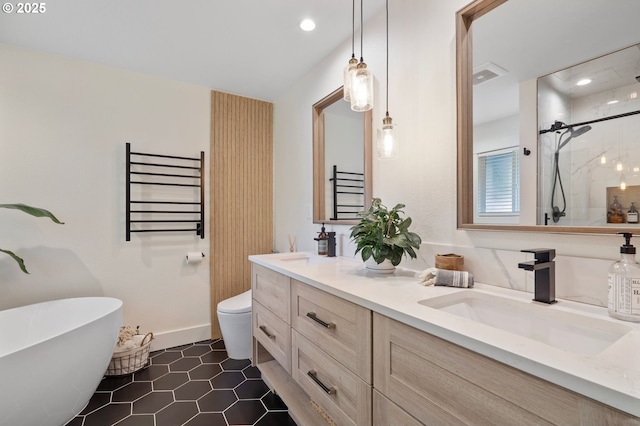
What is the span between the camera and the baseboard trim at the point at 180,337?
259 centimetres

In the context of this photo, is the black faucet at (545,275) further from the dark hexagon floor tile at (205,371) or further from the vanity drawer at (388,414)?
the dark hexagon floor tile at (205,371)

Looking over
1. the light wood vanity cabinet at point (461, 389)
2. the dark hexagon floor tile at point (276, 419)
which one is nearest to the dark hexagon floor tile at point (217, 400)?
the dark hexagon floor tile at point (276, 419)

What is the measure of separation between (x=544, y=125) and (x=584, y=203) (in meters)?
0.31

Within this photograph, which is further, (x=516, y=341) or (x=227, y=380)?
(x=227, y=380)

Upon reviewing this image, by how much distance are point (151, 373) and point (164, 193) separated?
56.9 inches

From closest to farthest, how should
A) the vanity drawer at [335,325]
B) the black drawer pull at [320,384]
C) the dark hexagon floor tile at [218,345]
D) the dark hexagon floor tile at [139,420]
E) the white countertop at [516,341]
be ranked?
the white countertop at [516,341] < the vanity drawer at [335,325] < the black drawer pull at [320,384] < the dark hexagon floor tile at [139,420] < the dark hexagon floor tile at [218,345]

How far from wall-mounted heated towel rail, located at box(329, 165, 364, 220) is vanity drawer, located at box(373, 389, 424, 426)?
1126 millimetres

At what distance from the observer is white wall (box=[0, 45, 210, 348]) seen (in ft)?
7.14

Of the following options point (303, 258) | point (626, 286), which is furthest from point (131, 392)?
point (626, 286)

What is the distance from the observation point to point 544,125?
1.08m

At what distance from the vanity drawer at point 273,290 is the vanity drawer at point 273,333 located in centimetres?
4

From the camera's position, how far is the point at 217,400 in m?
1.87

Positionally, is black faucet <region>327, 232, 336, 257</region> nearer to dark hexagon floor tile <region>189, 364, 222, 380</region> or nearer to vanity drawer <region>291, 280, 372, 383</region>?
vanity drawer <region>291, 280, 372, 383</region>

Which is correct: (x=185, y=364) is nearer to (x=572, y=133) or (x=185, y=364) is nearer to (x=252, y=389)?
(x=252, y=389)
